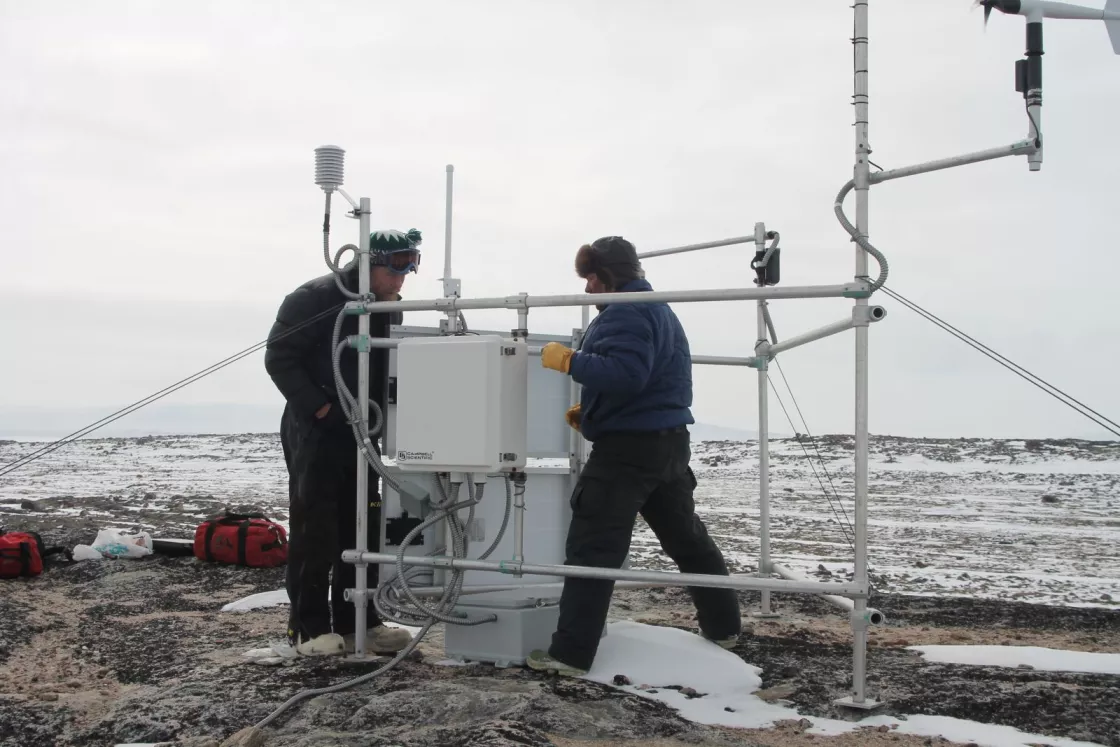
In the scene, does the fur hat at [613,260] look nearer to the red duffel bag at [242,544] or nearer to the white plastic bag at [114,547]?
the red duffel bag at [242,544]

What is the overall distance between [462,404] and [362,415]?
1.95 feet

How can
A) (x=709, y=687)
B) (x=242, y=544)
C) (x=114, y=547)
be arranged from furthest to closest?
(x=114, y=547) < (x=242, y=544) < (x=709, y=687)

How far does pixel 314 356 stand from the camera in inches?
212

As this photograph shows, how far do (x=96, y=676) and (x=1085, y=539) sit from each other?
29.2 ft

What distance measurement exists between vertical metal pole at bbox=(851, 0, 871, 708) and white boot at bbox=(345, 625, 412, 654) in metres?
2.26

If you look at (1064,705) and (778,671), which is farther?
(778,671)

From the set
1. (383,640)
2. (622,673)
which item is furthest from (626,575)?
(383,640)

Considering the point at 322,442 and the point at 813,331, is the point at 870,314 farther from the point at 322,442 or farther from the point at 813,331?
the point at 322,442

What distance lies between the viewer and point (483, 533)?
535 cm

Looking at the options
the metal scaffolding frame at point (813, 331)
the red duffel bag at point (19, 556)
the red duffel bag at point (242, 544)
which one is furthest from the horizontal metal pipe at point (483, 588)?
the red duffel bag at point (19, 556)

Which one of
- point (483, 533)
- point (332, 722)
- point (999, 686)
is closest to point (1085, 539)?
point (999, 686)

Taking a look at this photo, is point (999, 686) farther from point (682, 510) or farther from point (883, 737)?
point (682, 510)

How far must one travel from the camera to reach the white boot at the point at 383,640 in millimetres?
5406

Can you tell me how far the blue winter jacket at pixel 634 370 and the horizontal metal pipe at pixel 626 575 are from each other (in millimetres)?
638
